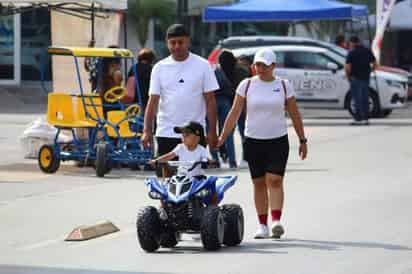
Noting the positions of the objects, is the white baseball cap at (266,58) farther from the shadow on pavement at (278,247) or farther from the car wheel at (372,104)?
the car wheel at (372,104)

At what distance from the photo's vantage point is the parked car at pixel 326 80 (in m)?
32.3

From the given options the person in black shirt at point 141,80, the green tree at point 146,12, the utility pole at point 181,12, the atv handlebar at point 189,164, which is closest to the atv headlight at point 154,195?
the atv handlebar at point 189,164

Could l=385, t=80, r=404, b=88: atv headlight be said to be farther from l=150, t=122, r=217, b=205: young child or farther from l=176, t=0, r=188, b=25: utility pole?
l=150, t=122, r=217, b=205: young child

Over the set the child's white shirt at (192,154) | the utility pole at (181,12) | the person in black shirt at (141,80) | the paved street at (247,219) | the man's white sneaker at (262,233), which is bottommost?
the paved street at (247,219)

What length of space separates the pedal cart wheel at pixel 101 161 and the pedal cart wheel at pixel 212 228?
23.1 feet

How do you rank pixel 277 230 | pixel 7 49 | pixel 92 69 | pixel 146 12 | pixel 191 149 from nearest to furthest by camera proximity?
pixel 191 149, pixel 277 230, pixel 92 69, pixel 7 49, pixel 146 12

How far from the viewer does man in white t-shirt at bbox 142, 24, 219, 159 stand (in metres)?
12.2

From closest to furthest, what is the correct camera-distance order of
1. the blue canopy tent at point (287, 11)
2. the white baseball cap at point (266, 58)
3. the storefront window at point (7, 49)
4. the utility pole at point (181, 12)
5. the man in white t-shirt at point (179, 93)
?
the man in white t-shirt at point (179, 93) < the white baseball cap at point (266, 58) < the utility pole at point (181, 12) < the blue canopy tent at point (287, 11) < the storefront window at point (7, 49)

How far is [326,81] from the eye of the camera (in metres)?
32.5

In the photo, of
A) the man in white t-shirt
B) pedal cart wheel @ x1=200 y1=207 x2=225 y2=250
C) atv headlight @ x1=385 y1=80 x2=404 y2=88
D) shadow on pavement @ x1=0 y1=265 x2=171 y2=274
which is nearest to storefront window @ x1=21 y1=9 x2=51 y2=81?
atv headlight @ x1=385 y1=80 x2=404 y2=88

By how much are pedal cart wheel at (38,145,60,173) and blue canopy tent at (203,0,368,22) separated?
15220mm

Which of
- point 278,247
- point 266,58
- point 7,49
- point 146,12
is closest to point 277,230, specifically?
point 278,247

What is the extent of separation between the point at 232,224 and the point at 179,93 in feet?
4.25

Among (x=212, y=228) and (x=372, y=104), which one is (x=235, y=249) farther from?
(x=372, y=104)
